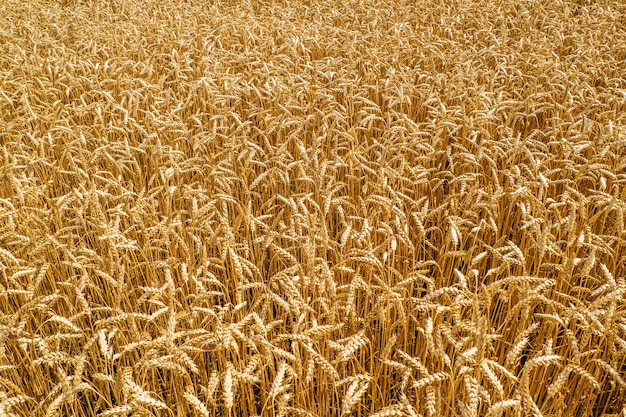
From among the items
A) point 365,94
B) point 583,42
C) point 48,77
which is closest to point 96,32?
point 48,77

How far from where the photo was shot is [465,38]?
440 centimetres

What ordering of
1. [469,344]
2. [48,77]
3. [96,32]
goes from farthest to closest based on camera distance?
1. [96,32]
2. [48,77]
3. [469,344]

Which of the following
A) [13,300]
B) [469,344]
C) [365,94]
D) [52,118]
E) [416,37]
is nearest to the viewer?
[469,344]

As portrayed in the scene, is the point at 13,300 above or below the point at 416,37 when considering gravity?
below

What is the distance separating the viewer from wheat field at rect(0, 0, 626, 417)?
148 centimetres

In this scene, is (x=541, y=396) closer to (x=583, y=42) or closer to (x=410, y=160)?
(x=410, y=160)

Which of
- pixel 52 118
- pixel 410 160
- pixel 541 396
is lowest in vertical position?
pixel 541 396

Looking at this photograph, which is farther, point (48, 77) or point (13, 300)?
point (48, 77)

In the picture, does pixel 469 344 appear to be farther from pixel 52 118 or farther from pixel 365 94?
pixel 52 118

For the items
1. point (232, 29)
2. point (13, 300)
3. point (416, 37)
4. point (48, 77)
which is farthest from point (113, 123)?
point (416, 37)

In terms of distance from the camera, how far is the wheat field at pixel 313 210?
1.48m

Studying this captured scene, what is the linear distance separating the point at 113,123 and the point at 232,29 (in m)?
2.04

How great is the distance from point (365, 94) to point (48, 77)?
7.71 ft

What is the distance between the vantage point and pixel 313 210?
2428 millimetres
